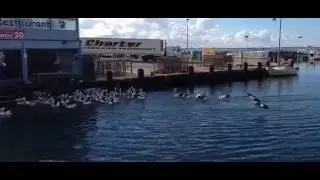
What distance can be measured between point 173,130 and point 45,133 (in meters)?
4.12

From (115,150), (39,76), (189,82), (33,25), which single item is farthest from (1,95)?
(189,82)

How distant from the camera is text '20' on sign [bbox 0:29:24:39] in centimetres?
1620

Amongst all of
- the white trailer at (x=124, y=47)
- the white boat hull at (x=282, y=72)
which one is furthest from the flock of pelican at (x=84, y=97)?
the white boat hull at (x=282, y=72)

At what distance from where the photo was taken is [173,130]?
15.7m

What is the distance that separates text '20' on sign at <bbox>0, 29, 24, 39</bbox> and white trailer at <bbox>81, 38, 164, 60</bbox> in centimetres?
264

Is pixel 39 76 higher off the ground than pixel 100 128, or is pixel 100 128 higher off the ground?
pixel 39 76

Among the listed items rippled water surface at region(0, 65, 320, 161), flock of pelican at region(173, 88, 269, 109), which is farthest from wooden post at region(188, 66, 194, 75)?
flock of pelican at region(173, 88, 269, 109)

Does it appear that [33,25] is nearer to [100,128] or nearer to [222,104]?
[100,128]

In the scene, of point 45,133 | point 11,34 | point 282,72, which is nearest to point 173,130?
point 45,133

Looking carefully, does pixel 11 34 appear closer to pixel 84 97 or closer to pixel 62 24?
pixel 62 24

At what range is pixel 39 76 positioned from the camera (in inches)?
658

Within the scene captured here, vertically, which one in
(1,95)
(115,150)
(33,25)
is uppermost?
(33,25)

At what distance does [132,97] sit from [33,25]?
453 cm
